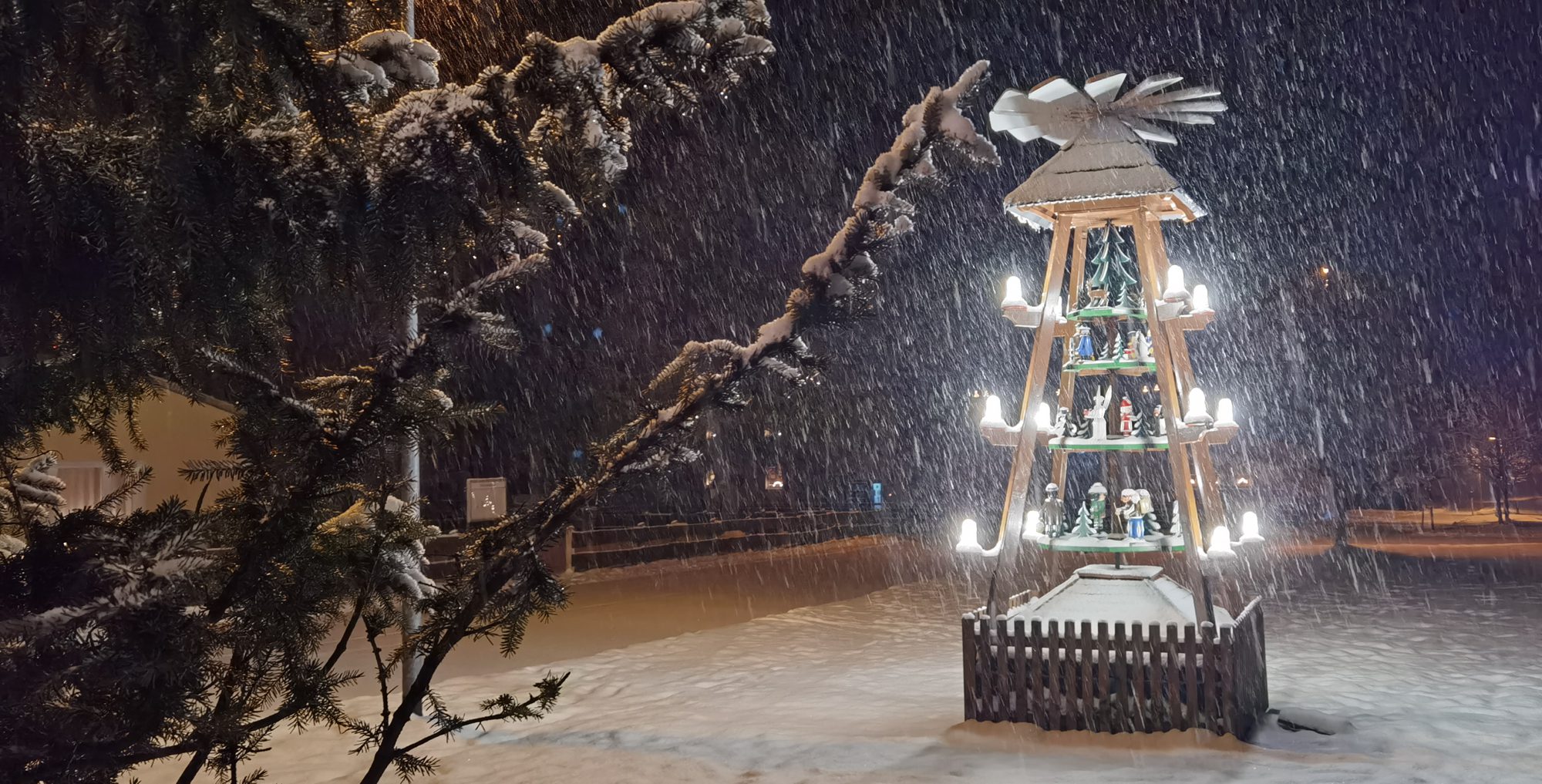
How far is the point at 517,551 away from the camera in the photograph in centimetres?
227

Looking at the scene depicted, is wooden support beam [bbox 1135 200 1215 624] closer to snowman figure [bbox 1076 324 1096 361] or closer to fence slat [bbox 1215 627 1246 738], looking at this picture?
fence slat [bbox 1215 627 1246 738]

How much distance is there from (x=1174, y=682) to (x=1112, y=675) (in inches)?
15.2

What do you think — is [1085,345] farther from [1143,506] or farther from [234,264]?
[234,264]

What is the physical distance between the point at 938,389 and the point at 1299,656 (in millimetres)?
51184

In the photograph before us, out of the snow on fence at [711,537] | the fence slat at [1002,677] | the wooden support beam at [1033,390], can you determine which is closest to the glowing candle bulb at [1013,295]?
the wooden support beam at [1033,390]

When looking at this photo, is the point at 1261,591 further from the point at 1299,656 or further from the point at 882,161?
the point at 882,161

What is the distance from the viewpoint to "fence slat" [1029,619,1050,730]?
6891mm

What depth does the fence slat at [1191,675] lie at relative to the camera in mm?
6559

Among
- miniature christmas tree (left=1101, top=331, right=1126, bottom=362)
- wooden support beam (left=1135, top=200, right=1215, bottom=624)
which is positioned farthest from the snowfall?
miniature christmas tree (left=1101, top=331, right=1126, bottom=362)

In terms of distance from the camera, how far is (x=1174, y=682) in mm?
6605

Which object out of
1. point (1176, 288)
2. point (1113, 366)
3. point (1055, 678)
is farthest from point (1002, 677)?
point (1176, 288)

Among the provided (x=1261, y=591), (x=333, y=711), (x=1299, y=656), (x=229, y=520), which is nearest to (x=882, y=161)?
(x=229, y=520)

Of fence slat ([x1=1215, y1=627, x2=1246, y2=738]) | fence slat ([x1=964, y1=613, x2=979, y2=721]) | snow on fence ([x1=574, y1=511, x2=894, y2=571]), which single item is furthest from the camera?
snow on fence ([x1=574, y1=511, x2=894, y2=571])

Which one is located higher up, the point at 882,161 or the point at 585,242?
the point at 585,242
